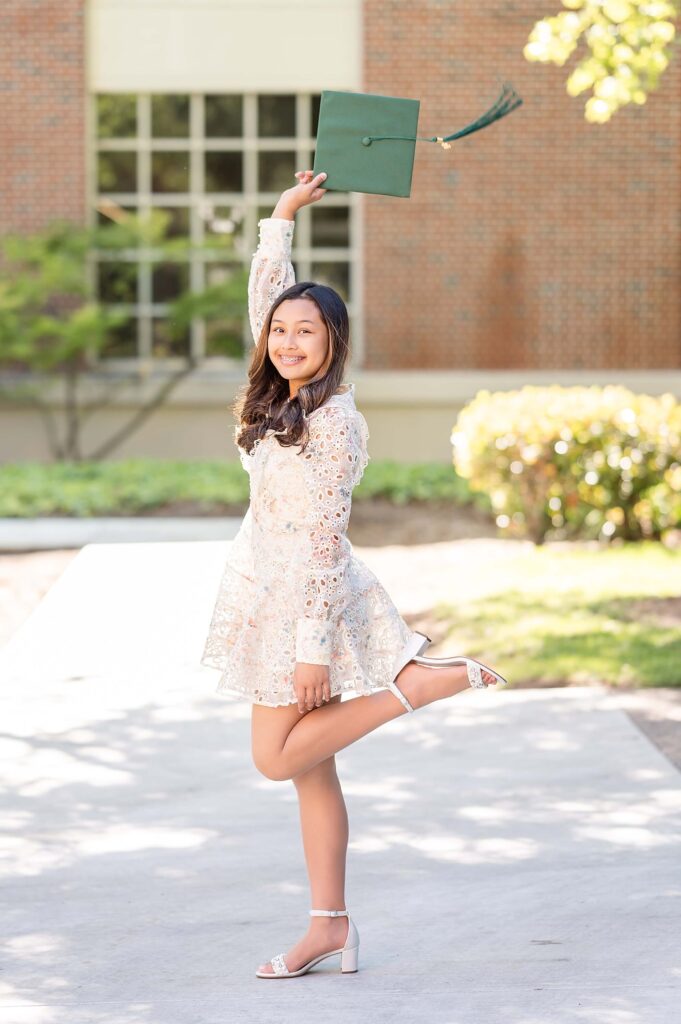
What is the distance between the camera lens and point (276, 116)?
1716 cm

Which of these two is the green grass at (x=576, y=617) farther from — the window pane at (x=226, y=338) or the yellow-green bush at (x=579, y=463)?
the window pane at (x=226, y=338)

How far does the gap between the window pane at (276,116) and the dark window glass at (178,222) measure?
3.98 feet

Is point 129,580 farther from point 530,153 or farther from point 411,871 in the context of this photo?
point 530,153

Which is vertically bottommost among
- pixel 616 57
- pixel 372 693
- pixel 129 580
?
pixel 129 580

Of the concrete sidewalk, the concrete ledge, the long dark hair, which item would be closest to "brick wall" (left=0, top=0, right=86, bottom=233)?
the concrete ledge

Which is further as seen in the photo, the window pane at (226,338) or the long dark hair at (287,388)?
the window pane at (226,338)

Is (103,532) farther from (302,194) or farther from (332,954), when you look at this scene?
(332,954)

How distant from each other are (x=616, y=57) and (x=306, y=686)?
229 inches

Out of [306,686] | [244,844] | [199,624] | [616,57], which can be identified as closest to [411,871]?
[244,844]

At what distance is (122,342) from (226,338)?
4.04 ft

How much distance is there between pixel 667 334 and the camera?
677 inches

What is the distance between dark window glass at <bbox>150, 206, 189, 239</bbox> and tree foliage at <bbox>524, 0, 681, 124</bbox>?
912 cm

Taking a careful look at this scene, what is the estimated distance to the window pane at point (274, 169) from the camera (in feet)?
56.5

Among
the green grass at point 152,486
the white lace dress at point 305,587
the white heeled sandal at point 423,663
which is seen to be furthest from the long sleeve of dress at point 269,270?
the green grass at point 152,486
